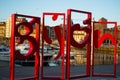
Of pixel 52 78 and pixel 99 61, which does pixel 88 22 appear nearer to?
pixel 52 78

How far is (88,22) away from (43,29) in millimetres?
2321

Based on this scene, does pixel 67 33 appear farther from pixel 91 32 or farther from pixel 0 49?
pixel 0 49

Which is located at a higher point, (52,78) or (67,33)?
(67,33)

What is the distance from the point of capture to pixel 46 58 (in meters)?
34.3

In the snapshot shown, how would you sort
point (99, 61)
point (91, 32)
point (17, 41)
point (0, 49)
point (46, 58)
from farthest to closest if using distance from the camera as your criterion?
point (0, 49) → point (46, 58) → point (99, 61) → point (91, 32) → point (17, 41)

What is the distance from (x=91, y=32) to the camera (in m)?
17.8

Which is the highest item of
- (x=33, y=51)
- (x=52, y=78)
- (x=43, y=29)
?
(x=43, y=29)

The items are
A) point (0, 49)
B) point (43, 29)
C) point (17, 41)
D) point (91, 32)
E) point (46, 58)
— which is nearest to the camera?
point (17, 41)

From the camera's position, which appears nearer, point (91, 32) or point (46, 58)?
point (91, 32)

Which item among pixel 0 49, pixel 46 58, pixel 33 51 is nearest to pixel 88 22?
pixel 33 51

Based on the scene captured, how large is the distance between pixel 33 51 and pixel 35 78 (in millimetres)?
1369

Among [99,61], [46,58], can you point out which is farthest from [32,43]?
[46,58]

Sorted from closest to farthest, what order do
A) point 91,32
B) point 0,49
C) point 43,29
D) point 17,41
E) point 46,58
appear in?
point 17,41 → point 43,29 → point 91,32 → point 46,58 → point 0,49

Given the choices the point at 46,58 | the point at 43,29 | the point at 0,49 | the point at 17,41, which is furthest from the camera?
the point at 0,49
